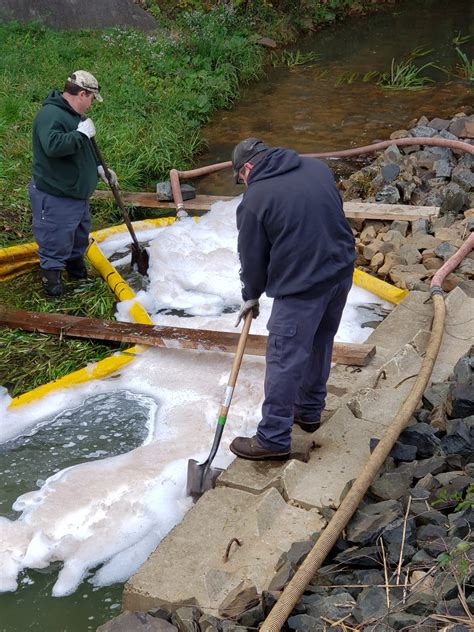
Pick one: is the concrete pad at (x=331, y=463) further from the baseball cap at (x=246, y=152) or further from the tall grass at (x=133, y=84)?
the tall grass at (x=133, y=84)

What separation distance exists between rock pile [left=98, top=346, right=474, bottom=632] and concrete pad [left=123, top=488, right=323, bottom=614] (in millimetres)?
97

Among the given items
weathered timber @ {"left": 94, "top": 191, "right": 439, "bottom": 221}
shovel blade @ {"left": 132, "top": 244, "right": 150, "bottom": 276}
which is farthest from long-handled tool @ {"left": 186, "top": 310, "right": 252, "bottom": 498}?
weathered timber @ {"left": 94, "top": 191, "right": 439, "bottom": 221}

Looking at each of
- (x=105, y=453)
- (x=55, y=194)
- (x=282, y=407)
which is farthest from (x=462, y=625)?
(x=55, y=194)

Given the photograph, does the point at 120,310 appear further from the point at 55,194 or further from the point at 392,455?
the point at 392,455

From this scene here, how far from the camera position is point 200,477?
14.1 ft

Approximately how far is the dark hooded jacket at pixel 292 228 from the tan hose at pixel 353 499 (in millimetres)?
798

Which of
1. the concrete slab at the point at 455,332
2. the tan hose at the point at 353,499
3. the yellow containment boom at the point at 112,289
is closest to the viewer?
Answer: the tan hose at the point at 353,499

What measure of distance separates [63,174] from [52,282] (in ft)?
3.04

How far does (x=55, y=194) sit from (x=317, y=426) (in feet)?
10.0

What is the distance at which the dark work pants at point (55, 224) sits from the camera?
6.42 metres

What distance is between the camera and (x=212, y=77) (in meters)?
12.0

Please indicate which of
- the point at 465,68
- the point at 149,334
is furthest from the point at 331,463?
the point at 465,68

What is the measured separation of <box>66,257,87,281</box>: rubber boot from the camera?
694cm

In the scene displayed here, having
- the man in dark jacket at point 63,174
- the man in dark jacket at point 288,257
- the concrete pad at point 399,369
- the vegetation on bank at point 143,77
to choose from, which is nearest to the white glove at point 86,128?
the man in dark jacket at point 63,174
